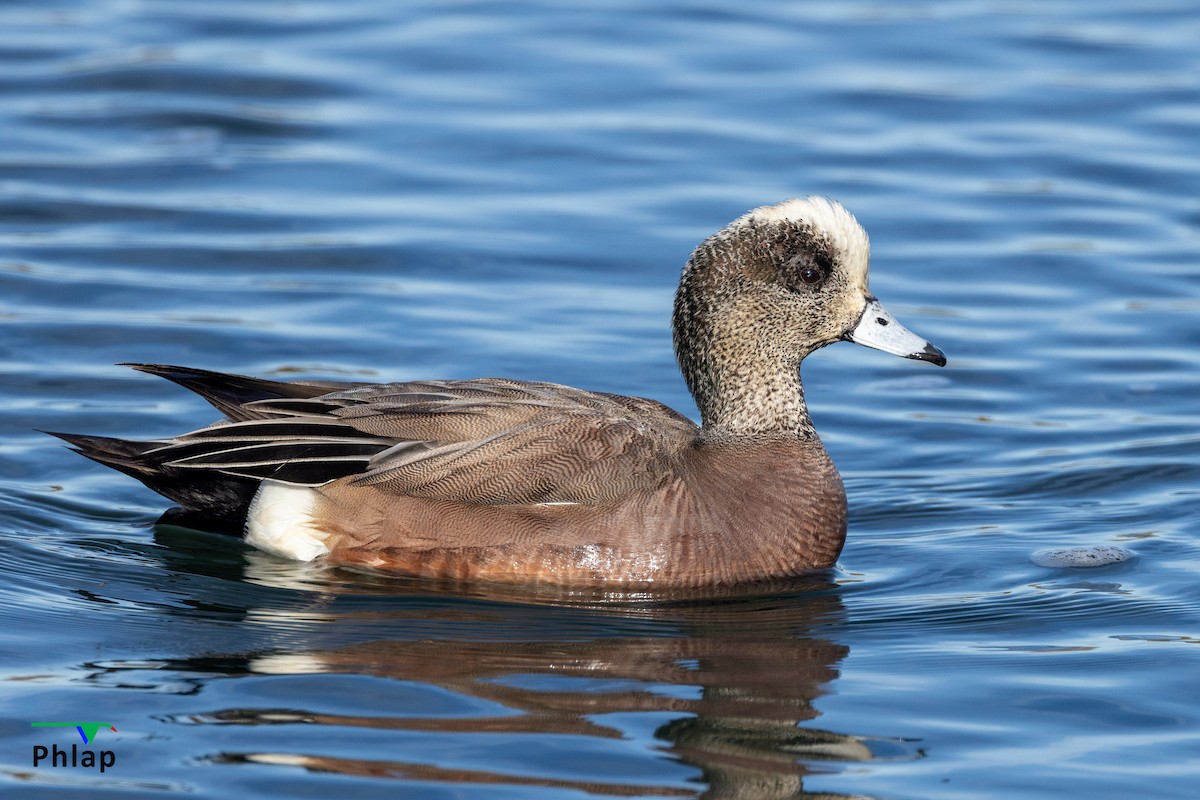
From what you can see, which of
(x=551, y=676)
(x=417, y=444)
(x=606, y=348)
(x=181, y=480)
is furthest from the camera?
(x=606, y=348)

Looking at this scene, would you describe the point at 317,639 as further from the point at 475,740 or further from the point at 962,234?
the point at 962,234

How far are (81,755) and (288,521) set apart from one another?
1.44m

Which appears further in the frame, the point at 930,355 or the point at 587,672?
the point at 930,355

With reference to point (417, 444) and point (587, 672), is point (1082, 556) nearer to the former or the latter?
point (587, 672)

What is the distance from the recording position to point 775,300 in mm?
6016

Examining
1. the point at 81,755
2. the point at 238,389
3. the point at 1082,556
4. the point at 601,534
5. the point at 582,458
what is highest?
the point at 238,389

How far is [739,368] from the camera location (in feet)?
19.9

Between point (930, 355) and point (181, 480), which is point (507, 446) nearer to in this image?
point (181, 480)

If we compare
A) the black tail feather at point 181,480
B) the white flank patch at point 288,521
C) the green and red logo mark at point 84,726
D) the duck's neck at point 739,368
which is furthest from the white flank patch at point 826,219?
the green and red logo mark at point 84,726

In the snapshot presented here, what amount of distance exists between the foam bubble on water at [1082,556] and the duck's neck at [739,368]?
0.85 m

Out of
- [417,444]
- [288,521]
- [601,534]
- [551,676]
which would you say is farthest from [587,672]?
[288,521]

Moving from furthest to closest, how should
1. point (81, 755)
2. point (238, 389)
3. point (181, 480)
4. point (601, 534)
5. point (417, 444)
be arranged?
point (238, 389) < point (181, 480) < point (417, 444) < point (601, 534) < point (81, 755)

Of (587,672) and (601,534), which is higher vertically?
(601,534)

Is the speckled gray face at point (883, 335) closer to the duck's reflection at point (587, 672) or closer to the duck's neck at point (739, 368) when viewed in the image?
the duck's neck at point (739, 368)
